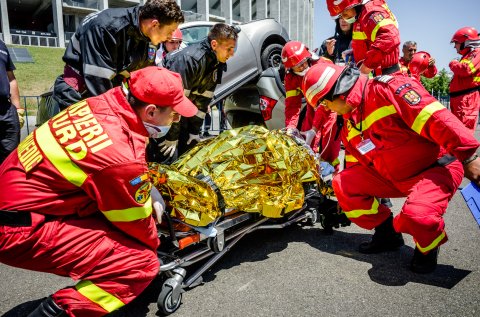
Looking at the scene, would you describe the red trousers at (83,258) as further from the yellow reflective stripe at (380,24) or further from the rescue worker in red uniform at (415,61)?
the rescue worker in red uniform at (415,61)

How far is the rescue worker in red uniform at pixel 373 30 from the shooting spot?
12.5 feet

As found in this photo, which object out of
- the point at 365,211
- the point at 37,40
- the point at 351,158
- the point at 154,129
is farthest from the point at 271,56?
the point at 37,40

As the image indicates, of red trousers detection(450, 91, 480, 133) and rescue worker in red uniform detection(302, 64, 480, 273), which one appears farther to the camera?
red trousers detection(450, 91, 480, 133)

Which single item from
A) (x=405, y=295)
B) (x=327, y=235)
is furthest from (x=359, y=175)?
(x=405, y=295)

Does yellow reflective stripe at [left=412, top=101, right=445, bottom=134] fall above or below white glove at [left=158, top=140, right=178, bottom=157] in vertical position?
above

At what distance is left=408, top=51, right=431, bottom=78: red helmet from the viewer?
6.66 metres

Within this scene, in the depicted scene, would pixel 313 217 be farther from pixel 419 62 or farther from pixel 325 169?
pixel 419 62

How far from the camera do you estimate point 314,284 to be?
244cm

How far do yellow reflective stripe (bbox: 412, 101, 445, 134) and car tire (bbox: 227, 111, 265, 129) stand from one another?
3.32 m

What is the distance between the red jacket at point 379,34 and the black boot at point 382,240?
1.79 meters

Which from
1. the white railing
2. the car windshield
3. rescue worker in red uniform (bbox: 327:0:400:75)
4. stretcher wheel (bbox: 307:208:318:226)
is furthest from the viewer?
the white railing

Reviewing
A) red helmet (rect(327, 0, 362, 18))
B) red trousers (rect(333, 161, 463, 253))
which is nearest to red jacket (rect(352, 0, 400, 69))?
red helmet (rect(327, 0, 362, 18))

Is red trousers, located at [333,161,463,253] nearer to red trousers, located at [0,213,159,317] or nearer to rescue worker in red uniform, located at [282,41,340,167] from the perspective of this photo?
rescue worker in red uniform, located at [282,41,340,167]

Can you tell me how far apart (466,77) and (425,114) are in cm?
360
